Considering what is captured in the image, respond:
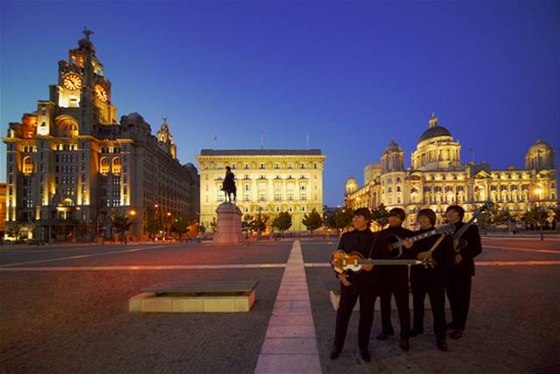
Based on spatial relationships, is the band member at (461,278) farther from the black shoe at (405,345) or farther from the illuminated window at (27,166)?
the illuminated window at (27,166)

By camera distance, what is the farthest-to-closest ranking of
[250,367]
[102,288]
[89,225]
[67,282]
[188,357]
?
[89,225], [67,282], [102,288], [188,357], [250,367]

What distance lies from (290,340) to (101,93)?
422 feet

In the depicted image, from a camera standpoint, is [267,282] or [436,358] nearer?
[436,358]

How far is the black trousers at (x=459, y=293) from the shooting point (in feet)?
22.2

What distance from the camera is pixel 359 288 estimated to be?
546 cm

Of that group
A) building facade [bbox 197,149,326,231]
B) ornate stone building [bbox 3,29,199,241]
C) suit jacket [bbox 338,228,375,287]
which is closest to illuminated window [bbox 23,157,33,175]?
ornate stone building [bbox 3,29,199,241]

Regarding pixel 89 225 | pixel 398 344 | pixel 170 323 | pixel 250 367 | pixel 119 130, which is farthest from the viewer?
pixel 119 130

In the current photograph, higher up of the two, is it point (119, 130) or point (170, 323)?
point (119, 130)

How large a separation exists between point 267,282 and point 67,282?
7954 mm

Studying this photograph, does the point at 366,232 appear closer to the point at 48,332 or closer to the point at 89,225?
the point at 48,332

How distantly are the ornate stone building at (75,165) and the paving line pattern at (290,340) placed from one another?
92.2 metres

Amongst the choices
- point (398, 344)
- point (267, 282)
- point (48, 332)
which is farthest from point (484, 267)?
point (48, 332)

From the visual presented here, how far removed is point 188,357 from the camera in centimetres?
594

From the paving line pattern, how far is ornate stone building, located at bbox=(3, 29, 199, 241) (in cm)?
9217
